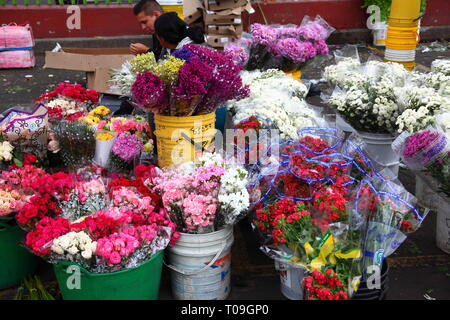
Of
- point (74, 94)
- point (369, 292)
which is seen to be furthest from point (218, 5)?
point (369, 292)

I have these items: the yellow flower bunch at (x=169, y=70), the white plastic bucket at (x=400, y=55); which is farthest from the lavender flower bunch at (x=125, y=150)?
the white plastic bucket at (x=400, y=55)

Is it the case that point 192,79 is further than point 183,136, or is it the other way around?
point 183,136

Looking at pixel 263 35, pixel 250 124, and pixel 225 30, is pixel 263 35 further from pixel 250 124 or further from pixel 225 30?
pixel 250 124

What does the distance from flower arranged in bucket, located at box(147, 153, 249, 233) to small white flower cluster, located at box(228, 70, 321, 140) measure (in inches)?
36.3

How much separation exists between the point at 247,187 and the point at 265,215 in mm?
264

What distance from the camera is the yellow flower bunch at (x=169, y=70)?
3160 millimetres

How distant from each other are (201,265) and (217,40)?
4.07m

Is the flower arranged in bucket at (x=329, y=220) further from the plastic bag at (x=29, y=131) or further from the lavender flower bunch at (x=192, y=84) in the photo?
the plastic bag at (x=29, y=131)

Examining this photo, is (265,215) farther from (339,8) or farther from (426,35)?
(426,35)

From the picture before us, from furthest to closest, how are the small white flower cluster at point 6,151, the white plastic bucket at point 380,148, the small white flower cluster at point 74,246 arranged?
the white plastic bucket at point 380,148
the small white flower cluster at point 6,151
the small white flower cluster at point 74,246

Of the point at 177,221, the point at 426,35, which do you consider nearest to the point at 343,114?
the point at 177,221

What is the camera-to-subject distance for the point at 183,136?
11.0ft

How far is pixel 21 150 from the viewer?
3703 millimetres

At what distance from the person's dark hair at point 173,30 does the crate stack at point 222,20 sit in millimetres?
1746
